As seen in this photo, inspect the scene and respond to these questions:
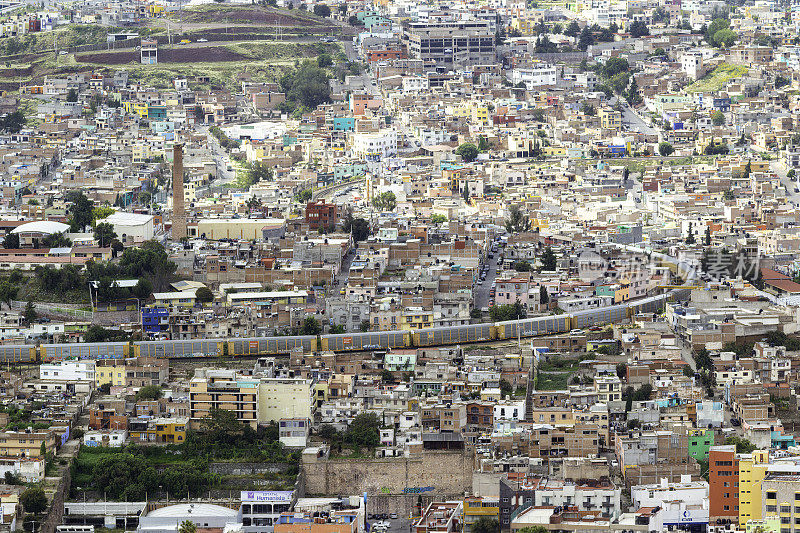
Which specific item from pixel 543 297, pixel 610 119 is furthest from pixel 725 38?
pixel 543 297

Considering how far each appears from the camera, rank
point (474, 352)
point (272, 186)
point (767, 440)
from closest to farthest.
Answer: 1. point (767, 440)
2. point (474, 352)
3. point (272, 186)

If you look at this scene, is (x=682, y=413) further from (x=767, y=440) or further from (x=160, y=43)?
(x=160, y=43)

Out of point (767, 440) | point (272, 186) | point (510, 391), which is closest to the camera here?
point (767, 440)

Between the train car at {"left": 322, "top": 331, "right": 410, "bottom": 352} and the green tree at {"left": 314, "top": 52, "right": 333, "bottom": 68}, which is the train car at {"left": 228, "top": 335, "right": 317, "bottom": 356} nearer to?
the train car at {"left": 322, "top": 331, "right": 410, "bottom": 352}

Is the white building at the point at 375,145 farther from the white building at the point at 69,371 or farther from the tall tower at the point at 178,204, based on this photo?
the white building at the point at 69,371

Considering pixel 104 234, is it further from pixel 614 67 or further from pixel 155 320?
pixel 614 67

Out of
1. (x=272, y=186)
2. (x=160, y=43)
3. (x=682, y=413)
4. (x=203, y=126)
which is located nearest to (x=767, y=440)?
(x=682, y=413)

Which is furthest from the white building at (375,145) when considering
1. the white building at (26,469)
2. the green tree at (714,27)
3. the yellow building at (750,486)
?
the yellow building at (750,486)
